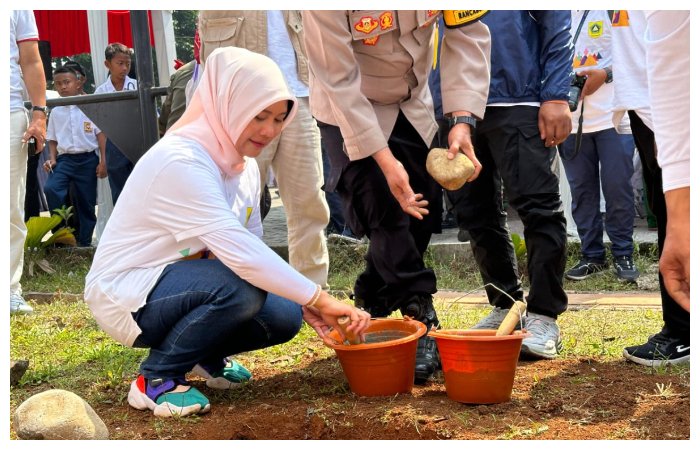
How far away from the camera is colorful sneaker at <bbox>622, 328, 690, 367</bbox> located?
360cm

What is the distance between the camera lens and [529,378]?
344 centimetres

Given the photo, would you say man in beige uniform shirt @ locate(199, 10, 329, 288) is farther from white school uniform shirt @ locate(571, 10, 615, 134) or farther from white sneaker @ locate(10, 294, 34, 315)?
white school uniform shirt @ locate(571, 10, 615, 134)

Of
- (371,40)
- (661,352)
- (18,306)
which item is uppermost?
(371,40)

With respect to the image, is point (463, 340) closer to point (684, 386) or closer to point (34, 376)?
point (684, 386)

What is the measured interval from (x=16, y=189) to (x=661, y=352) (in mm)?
3816

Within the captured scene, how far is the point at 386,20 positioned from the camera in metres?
3.44

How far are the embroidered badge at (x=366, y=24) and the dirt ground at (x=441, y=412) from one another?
1.36 metres

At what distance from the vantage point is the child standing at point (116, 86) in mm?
8156

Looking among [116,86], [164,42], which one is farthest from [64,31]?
[164,42]

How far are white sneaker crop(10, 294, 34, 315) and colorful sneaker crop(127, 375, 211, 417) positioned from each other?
234 centimetres

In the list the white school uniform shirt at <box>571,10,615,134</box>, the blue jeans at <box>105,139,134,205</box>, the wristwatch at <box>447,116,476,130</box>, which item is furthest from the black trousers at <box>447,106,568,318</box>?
the blue jeans at <box>105,139,134,205</box>

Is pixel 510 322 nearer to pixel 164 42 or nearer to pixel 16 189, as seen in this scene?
pixel 16 189

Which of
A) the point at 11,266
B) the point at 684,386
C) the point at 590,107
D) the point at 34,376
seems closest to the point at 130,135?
the point at 11,266

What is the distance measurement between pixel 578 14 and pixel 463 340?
360cm
